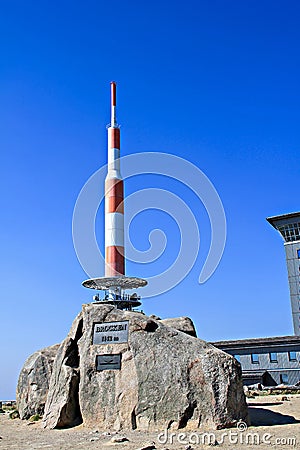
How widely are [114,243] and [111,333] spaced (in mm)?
28542

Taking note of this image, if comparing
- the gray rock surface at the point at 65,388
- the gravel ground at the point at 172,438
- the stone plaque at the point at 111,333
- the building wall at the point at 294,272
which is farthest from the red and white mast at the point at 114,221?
the building wall at the point at 294,272

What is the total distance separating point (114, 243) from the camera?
48.2 m

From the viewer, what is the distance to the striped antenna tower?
44894mm

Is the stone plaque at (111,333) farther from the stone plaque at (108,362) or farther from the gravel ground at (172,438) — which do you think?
the gravel ground at (172,438)

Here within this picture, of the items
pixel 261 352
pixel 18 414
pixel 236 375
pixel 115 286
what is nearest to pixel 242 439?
pixel 236 375

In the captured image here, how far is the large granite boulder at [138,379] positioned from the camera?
16.8 metres

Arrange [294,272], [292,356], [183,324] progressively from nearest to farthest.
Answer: [183,324] → [292,356] → [294,272]

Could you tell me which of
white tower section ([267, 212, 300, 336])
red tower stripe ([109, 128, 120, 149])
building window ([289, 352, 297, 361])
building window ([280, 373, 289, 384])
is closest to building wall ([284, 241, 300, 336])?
white tower section ([267, 212, 300, 336])

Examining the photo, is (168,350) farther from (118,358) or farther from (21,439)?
(21,439)

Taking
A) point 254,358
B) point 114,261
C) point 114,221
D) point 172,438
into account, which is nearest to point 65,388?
point 172,438

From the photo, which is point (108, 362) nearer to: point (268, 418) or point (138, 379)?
point (138, 379)

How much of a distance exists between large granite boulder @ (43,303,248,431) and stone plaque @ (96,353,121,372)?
4cm

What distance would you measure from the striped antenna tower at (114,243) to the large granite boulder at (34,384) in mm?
17236

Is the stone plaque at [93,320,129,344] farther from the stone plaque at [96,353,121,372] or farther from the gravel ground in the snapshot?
the gravel ground
